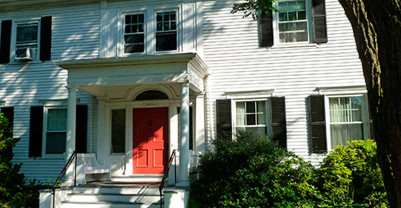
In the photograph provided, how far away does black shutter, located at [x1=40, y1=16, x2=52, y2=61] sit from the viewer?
12.2 meters

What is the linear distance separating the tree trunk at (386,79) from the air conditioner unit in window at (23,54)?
11.2m

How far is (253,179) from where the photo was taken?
8.62 m

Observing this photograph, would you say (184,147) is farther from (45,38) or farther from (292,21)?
(45,38)

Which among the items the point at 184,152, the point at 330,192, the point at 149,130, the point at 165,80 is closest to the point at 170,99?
the point at 149,130

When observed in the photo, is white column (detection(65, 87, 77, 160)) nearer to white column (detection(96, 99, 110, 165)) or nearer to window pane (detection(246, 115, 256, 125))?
white column (detection(96, 99, 110, 165))

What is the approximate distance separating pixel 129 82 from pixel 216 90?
2836 mm

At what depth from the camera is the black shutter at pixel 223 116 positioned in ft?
35.4

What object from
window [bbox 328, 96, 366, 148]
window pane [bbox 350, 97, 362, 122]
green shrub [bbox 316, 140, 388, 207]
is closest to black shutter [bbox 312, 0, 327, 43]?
window [bbox 328, 96, 366, 148]

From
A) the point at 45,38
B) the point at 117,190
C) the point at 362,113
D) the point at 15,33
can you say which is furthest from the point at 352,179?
the point at 15,33

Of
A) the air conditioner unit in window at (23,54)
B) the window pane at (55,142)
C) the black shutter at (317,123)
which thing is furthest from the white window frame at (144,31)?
the black shutter at (317,123)

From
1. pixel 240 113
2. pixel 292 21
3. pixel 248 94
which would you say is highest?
pixel 292 21

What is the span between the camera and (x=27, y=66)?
12.3 m

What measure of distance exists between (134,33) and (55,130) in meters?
4.05

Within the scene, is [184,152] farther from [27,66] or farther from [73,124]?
[27,66]
